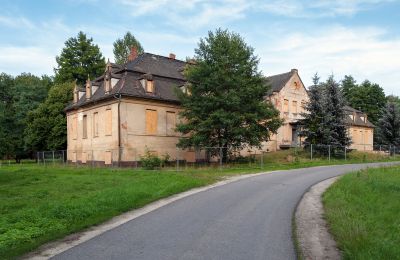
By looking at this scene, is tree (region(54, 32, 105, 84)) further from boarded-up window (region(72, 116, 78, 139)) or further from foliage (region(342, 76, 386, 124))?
foliage (region(342, 76, 386, 124))

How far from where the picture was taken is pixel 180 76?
4203 cm

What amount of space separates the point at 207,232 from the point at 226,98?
862 inches

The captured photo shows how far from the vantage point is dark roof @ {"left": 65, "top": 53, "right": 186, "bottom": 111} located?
119ft

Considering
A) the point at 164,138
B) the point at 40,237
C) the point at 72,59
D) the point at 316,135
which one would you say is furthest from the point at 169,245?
the point at 72,59

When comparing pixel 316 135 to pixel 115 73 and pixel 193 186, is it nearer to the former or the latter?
pixel 115 73

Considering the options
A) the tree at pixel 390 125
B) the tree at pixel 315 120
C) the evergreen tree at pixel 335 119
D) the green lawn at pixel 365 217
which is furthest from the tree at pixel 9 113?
the green lawn at pixel 365 217

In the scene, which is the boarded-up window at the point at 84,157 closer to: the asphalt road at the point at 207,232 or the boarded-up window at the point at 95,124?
the boarded-up window at the point at 95,124

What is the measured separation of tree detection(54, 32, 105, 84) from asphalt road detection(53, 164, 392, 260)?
52.6 m

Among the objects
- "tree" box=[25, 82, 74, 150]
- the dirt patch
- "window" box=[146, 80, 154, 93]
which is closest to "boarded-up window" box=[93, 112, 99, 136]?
"window" box=[146, 80, 154, 93]

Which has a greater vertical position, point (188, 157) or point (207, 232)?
point (188, 157)

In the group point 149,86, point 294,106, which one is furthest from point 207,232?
point 294,106

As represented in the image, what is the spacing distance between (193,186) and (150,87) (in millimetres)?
19951

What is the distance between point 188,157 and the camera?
3862cm

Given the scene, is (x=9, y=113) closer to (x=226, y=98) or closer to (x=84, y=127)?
(x=84, y=127)
